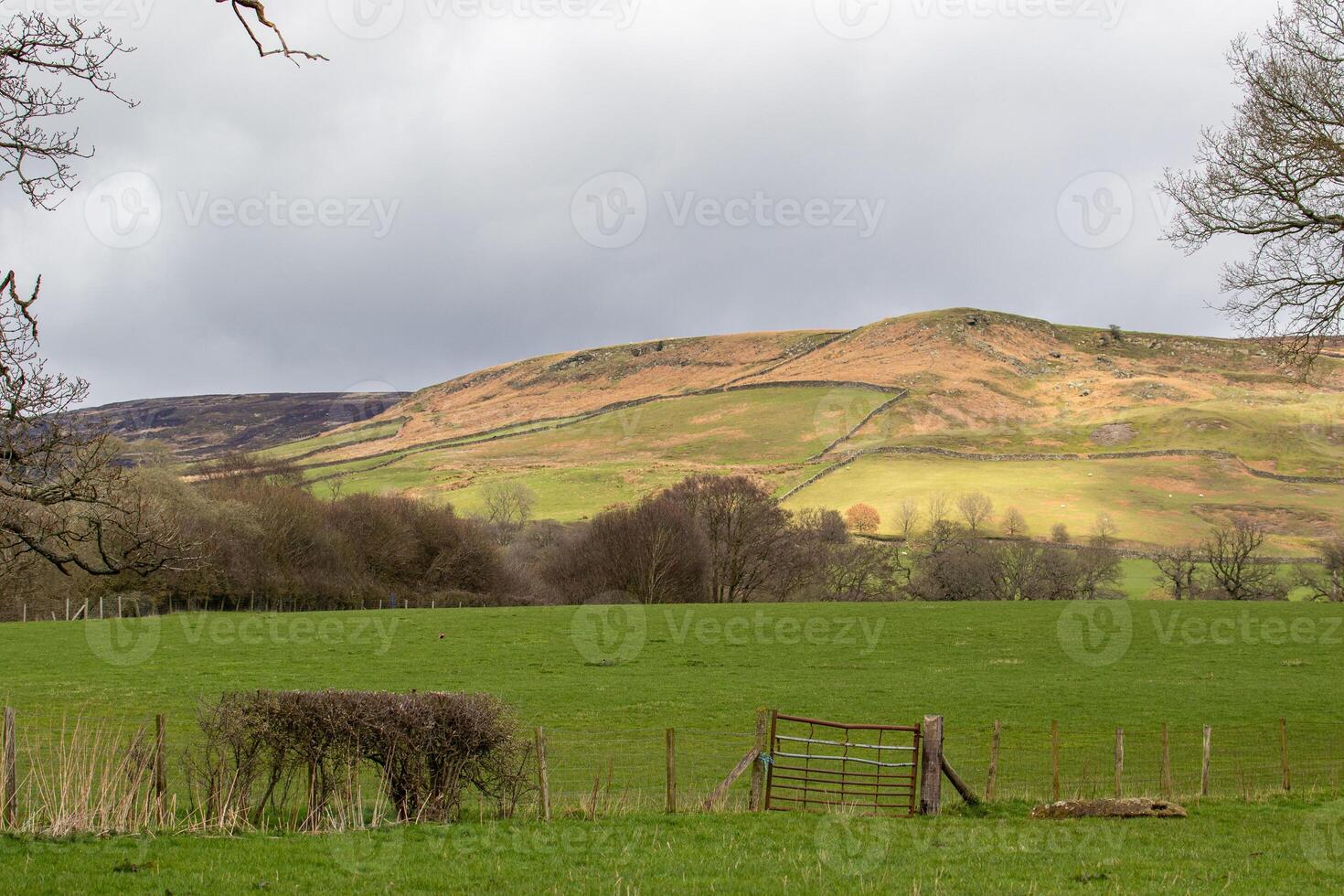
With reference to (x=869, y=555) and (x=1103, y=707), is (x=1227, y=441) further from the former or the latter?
(x=1103, y=707)

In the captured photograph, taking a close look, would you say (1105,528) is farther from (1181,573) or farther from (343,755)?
(343,755)

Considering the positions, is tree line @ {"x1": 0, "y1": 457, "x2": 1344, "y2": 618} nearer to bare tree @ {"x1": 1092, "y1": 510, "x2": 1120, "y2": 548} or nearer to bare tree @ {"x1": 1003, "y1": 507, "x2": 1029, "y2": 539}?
bare tree @ {"x1": 1092, "y1": 510, "x2": 1120, "y2": 548}

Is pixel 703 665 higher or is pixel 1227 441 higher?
pixel 1227 441

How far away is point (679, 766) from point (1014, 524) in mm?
101833

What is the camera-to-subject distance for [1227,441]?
168m

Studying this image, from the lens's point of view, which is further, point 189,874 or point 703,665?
point 703,665

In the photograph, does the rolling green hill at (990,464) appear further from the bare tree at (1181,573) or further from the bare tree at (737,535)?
the bare tree at (737,535)

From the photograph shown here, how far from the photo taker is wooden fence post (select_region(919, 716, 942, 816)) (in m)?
17.0

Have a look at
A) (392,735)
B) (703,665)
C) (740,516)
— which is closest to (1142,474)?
(740,516)

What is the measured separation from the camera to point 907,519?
120562 mm

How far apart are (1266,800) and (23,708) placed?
33.8 meters

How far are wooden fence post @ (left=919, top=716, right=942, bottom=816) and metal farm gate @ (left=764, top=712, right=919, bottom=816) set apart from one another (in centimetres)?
21

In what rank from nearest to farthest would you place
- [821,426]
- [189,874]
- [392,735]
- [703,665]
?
[189,874] < [392,735] < [703,665] < [821,426]

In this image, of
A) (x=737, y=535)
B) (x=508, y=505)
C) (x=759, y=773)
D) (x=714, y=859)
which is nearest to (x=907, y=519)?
(x=737, y=535)
